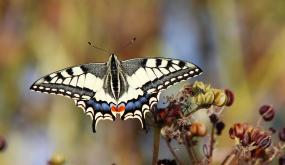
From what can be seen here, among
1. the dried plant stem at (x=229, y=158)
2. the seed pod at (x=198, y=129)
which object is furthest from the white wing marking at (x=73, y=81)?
the dried plant stem at (x=229, y=158)

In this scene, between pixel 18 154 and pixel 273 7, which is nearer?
pixel 18 154

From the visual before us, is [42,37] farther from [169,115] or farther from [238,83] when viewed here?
[169,115]

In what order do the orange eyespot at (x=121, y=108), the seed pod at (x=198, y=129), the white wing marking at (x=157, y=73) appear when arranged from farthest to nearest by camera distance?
1. the white wing marking at (x=157, y=73)
2. the orange eyespot at (x=121, y=108)
3. the seed pod at (x=198, y=129)

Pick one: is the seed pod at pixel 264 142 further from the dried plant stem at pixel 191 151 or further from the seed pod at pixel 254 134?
the dried plant stem at pixel 191 151

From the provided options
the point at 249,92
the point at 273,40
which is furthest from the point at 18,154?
the point at 273,40

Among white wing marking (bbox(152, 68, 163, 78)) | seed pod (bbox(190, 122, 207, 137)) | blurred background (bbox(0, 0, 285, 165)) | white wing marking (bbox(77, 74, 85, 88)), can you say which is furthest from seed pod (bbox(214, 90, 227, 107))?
blurred background (bbox(0, 0, 285, 165))

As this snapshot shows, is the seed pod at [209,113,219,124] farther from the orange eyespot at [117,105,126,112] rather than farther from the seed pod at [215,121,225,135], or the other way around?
the orange eyespot at [117,105,126,112]

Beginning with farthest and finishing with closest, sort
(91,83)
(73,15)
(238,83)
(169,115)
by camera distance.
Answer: (73,15)
(238,83)
(91,83)
(169,115)
